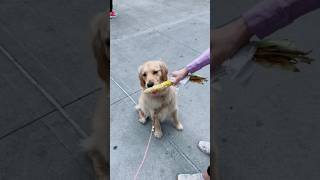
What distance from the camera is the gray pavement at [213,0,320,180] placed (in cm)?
269

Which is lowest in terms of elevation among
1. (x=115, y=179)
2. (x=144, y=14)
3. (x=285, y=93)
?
(x=115, y=179)

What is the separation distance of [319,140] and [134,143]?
188 cm

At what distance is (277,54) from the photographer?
5.48ft

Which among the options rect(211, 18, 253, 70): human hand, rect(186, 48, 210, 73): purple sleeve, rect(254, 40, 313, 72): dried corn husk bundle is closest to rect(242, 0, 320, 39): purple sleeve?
rect(211, 18, 253, 70): human hand

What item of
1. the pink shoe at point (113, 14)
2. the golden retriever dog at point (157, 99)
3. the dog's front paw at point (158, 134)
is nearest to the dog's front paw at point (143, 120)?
the golden retriever dog at point (157, 99)

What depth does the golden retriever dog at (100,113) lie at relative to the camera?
6.72ft

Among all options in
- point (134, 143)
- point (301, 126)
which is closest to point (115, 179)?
point (134, 143)

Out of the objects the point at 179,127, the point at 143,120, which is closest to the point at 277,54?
the point at 179,127

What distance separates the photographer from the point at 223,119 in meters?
3.22

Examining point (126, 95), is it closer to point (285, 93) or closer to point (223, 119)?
point (223, 119)

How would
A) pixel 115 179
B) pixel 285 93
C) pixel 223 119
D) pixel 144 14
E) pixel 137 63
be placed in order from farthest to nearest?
Answer: pixel 144 14 → pixel 137 63 → pixel 285 93 → pixel 223 119 → pixel 115 179

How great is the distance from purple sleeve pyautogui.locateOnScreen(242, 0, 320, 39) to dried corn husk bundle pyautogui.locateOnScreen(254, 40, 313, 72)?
0.16 meters

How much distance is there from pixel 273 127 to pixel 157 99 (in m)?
1.32

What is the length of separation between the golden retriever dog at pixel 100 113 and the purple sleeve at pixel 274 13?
104cm
